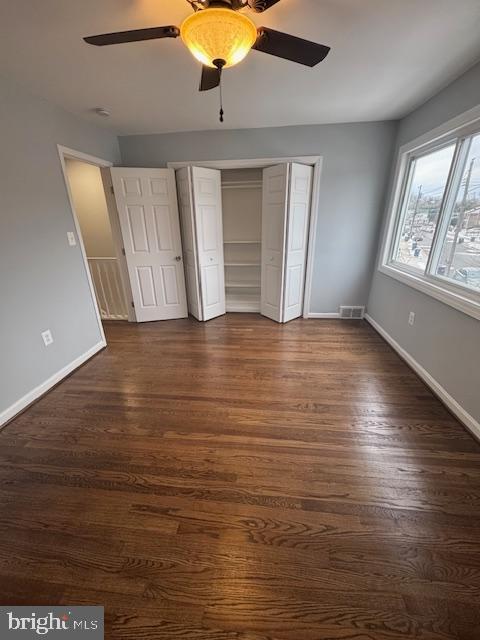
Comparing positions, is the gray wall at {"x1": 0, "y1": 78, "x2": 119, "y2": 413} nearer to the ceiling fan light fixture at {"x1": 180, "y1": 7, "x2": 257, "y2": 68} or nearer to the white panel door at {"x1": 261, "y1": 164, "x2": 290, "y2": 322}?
the ceiling fan light fixture at {"x1": 180, "y1": 7, "x2": 257, "y2": 68}

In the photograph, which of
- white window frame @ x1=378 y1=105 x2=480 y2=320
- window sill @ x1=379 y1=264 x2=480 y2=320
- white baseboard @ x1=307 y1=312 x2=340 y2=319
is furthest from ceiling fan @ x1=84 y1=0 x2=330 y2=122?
white baseboard @ x1=307 y1=312 x2=340 y2=319

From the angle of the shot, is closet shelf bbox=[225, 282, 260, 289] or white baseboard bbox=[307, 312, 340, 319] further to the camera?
closet shelf bbox=[225, 282, 260, 289]

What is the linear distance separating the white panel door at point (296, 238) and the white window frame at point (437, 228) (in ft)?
3.36

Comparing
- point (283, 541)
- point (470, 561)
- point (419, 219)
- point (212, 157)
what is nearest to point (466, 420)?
point (470, 561)

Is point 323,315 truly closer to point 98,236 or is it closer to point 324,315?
point 324,315

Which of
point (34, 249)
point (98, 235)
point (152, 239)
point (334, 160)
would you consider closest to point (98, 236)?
point (98, 235)

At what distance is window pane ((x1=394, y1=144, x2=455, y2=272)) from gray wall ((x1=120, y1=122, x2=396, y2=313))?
41 centimetres

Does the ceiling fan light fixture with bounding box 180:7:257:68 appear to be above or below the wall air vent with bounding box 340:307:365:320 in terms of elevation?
above

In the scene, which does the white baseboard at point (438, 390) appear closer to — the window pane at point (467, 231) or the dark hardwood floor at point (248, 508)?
the dark hardwood floor at point (248, 508)

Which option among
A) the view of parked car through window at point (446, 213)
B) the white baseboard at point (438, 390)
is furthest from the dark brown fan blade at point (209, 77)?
the white baseboard at point (438, 390)


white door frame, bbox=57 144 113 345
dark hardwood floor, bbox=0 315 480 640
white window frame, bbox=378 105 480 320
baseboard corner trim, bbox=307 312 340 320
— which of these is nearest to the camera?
dark hardwood floor, bbox=0 315 480 640

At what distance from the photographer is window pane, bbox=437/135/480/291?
2.01 m

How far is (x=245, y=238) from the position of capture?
4.12m

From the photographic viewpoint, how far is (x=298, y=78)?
6.75ft
